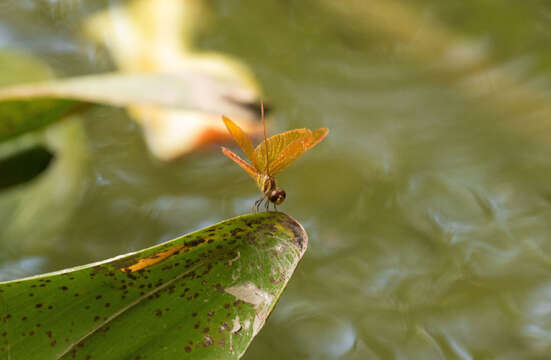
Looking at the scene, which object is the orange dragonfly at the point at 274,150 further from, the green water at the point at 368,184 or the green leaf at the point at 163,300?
the green water at the point at 368,184

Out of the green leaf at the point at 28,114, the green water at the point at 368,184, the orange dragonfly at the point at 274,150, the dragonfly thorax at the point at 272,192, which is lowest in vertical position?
the green water at the point at 368,184

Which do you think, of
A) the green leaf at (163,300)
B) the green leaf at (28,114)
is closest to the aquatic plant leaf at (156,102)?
the green leaf at (28,114)

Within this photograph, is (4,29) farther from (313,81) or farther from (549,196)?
(549,196)

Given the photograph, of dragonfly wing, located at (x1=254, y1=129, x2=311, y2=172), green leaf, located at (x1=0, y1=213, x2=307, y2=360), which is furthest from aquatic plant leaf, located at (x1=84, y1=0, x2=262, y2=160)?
green leaf, located at (x1=0, y1=213, x2=307, y2=360)

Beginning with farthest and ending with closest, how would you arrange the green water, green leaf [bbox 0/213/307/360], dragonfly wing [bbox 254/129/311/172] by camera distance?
the green water, dragonfly wing [bbox 254/129/311/172], green leaf [bbox 0/213/307/360]

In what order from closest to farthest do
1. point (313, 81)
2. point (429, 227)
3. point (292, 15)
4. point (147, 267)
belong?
point (147, 267)
point (429, 227)
point (313, 81)
point (292, 15)

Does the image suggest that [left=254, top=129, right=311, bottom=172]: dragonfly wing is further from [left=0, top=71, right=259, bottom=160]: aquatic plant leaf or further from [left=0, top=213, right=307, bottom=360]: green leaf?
[left=0, top=71, right=259, bottom=160]: aquatic plant leaf

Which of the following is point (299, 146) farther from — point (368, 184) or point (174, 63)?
point (174, 63)

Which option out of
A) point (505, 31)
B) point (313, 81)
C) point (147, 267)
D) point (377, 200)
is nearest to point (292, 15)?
point (313, 81)
